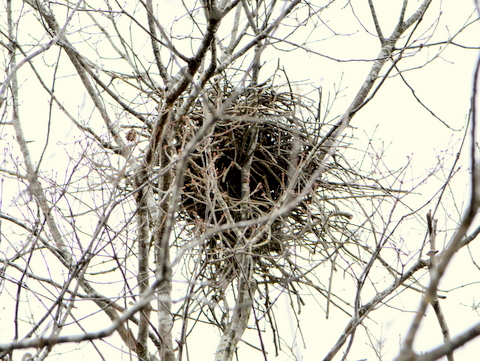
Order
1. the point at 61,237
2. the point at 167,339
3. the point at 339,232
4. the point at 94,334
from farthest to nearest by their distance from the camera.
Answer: the point at 339,232 < the point at 61,237 < the point at 167,339 < the point at 94,334

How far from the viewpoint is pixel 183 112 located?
2012 mm

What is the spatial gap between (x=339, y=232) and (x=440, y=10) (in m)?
1.27

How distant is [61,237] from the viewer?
7.70 ft

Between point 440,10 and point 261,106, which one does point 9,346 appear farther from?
point 440,10

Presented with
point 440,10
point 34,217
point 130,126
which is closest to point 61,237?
point 34,217

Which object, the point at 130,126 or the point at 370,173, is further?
the point at 370,173

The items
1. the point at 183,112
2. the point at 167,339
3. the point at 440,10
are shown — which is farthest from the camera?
the point at 440,10

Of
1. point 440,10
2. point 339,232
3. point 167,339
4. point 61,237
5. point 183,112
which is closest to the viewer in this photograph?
point 183,112

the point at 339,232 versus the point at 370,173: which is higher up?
the point at 370,173

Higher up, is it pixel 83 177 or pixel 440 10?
pixel 440 10

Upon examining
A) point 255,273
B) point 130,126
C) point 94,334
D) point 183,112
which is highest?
point 130,126

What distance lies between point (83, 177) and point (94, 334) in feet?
4.46

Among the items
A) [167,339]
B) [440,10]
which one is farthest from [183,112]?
[440,10]

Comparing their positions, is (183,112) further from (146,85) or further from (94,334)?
(94,334)
